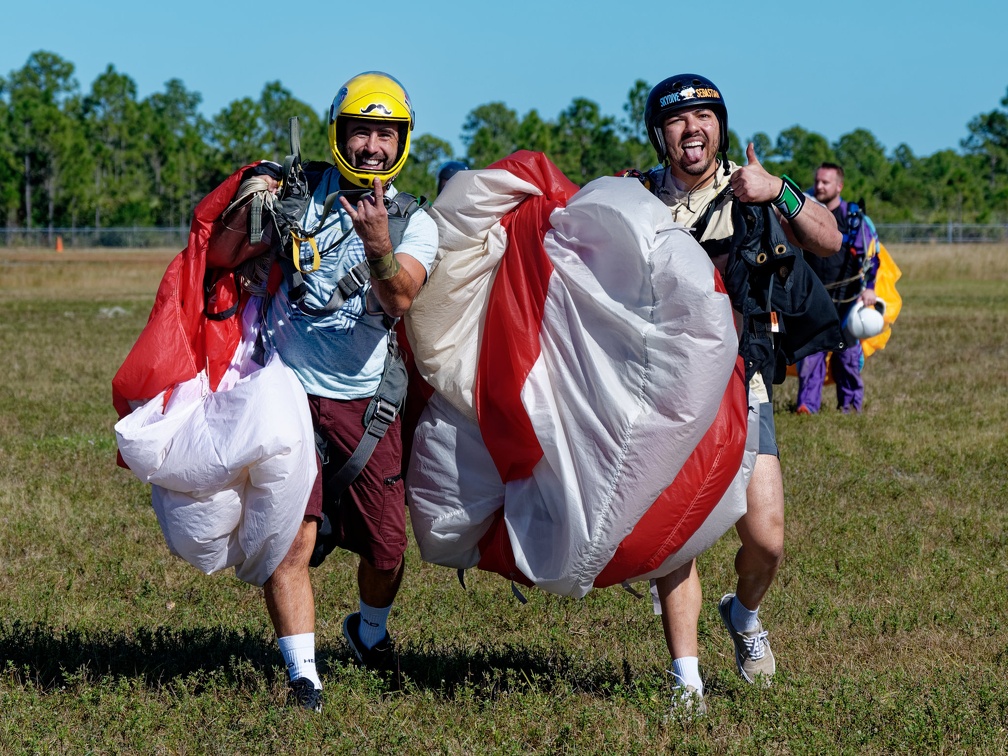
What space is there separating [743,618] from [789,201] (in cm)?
146

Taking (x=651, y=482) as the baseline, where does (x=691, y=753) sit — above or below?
below

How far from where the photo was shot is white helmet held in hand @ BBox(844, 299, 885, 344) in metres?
9.88

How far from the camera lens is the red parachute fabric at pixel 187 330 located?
3.80 m

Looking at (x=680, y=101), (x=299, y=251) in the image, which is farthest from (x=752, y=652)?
(x=299, y=251)

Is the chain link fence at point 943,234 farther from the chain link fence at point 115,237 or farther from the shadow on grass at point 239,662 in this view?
the shadow on grass at point 239,662

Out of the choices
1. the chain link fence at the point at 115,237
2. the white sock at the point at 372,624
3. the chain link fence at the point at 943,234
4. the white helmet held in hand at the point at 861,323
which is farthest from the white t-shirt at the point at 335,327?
the chain link fence at the point at 115,237

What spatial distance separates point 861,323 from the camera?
989 cm

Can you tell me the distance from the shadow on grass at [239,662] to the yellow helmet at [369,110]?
1.58 meters

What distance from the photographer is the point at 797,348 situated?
13.2 feet

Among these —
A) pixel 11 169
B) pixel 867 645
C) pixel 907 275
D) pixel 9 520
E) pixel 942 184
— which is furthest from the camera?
pixel 942 184

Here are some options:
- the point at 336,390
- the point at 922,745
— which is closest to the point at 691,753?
the point at 922,745

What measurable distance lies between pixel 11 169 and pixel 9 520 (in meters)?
55.6

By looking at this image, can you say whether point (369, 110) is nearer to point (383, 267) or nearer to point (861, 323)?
point (383, 267)

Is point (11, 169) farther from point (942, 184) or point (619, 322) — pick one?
point (619, 322)
